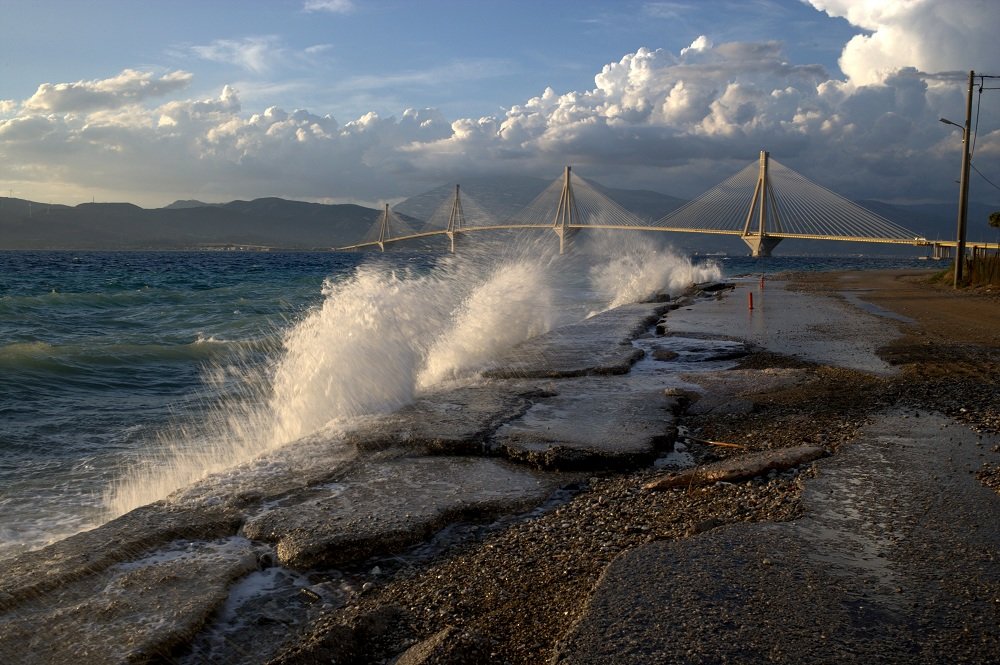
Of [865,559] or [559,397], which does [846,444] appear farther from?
[559,397]

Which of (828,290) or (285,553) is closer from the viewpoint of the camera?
(285,553)

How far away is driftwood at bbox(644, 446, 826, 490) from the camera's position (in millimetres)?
3750

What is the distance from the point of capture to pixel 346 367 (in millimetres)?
6203

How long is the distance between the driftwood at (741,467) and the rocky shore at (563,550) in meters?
0.05

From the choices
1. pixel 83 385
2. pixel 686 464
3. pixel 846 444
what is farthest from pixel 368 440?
pixel 83 385

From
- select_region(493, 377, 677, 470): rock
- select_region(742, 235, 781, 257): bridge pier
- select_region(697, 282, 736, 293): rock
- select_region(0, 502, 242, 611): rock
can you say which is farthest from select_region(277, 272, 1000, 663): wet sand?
select_region(742, 235, 781, 257): bridge pier

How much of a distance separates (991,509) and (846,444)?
1168 millimetres

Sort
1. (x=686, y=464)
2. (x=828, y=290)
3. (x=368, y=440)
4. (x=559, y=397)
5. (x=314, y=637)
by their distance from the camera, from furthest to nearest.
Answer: (x=828, y=290), (x=559, y=397), (x=368, y=440), (x=686, y=464), (x=314, y=637)

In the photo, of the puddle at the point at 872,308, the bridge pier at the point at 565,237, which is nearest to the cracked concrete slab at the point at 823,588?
the puddle at the point at 872,308

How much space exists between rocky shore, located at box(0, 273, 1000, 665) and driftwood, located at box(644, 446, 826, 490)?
5 centimetres

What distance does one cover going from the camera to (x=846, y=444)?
4398 mm

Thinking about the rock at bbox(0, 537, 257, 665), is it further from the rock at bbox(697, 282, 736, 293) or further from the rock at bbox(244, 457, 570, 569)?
the rock at bbox(697, 282, 736, 293)

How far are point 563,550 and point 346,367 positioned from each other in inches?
142

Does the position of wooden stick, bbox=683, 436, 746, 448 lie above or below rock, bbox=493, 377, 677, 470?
below
